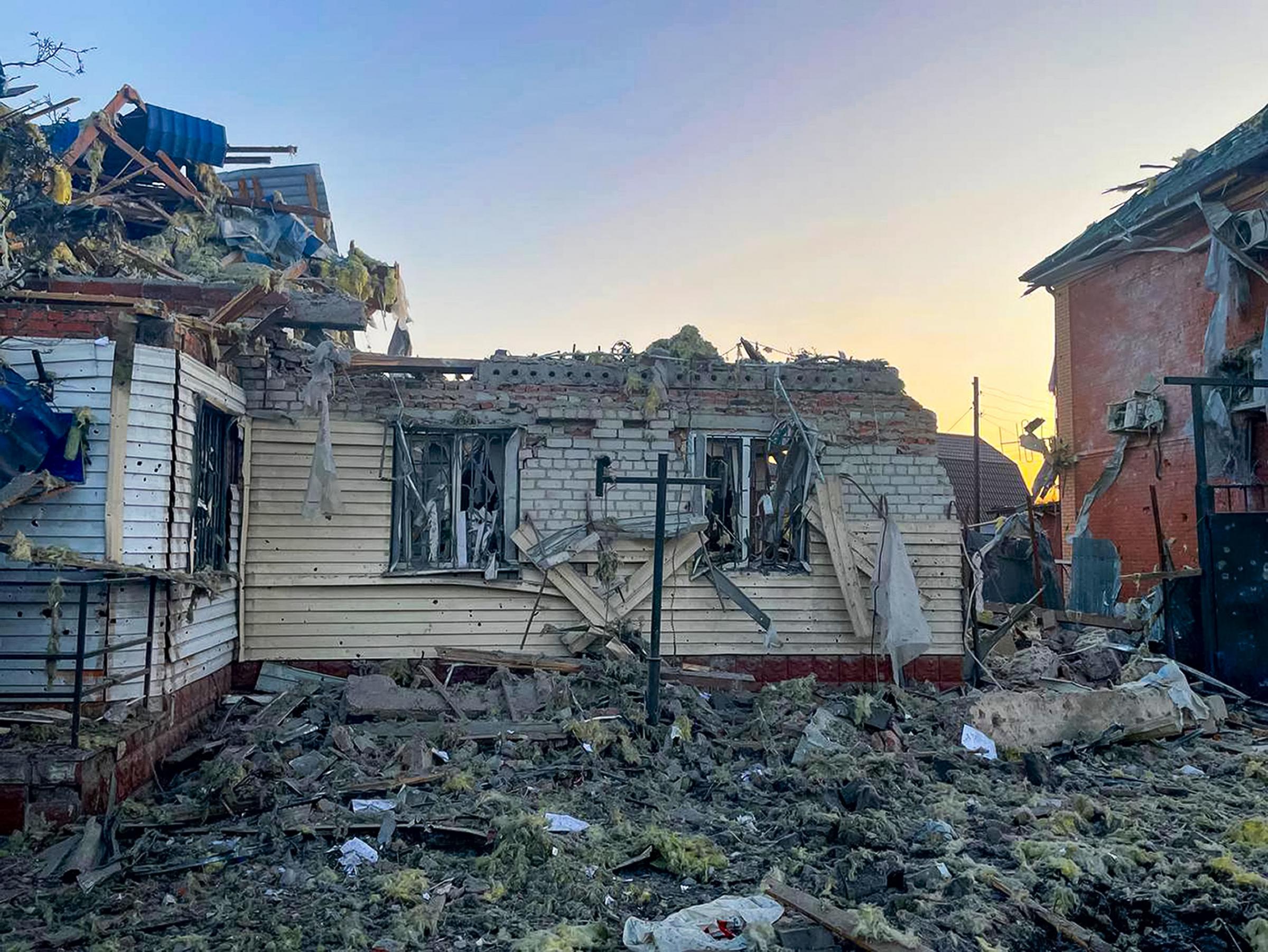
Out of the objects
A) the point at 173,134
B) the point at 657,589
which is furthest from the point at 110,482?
the point at 173,134

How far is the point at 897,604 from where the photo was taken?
875 centimetres

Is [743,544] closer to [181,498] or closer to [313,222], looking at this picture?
[181,498]

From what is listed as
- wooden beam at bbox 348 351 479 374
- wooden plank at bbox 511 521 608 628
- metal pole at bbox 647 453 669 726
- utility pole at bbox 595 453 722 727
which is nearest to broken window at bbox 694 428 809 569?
wooden plank at bbox 511 521 608 628

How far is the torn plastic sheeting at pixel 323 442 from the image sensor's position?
8195 mm

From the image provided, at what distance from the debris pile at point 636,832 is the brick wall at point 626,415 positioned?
2031mm

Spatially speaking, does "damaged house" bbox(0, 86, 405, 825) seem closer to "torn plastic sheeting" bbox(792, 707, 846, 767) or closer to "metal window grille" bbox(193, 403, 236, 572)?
"metal window grille" bbox(193, 403, 236, 572)

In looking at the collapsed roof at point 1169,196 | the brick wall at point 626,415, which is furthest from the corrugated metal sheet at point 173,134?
the collapsed roof at point 1169,196

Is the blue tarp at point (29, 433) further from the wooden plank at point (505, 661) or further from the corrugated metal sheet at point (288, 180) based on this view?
the corrugated metal sheet at point (288, 180)

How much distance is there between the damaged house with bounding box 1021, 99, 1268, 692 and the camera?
9.59 metres

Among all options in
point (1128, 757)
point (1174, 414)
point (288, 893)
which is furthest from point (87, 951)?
point (1174, 414)

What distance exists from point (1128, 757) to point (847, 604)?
9.39 feet

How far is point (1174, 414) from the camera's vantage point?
46.6ft

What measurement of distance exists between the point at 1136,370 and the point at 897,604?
9.63 metres

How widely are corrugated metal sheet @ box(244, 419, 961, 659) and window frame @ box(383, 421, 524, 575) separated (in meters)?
0.09
